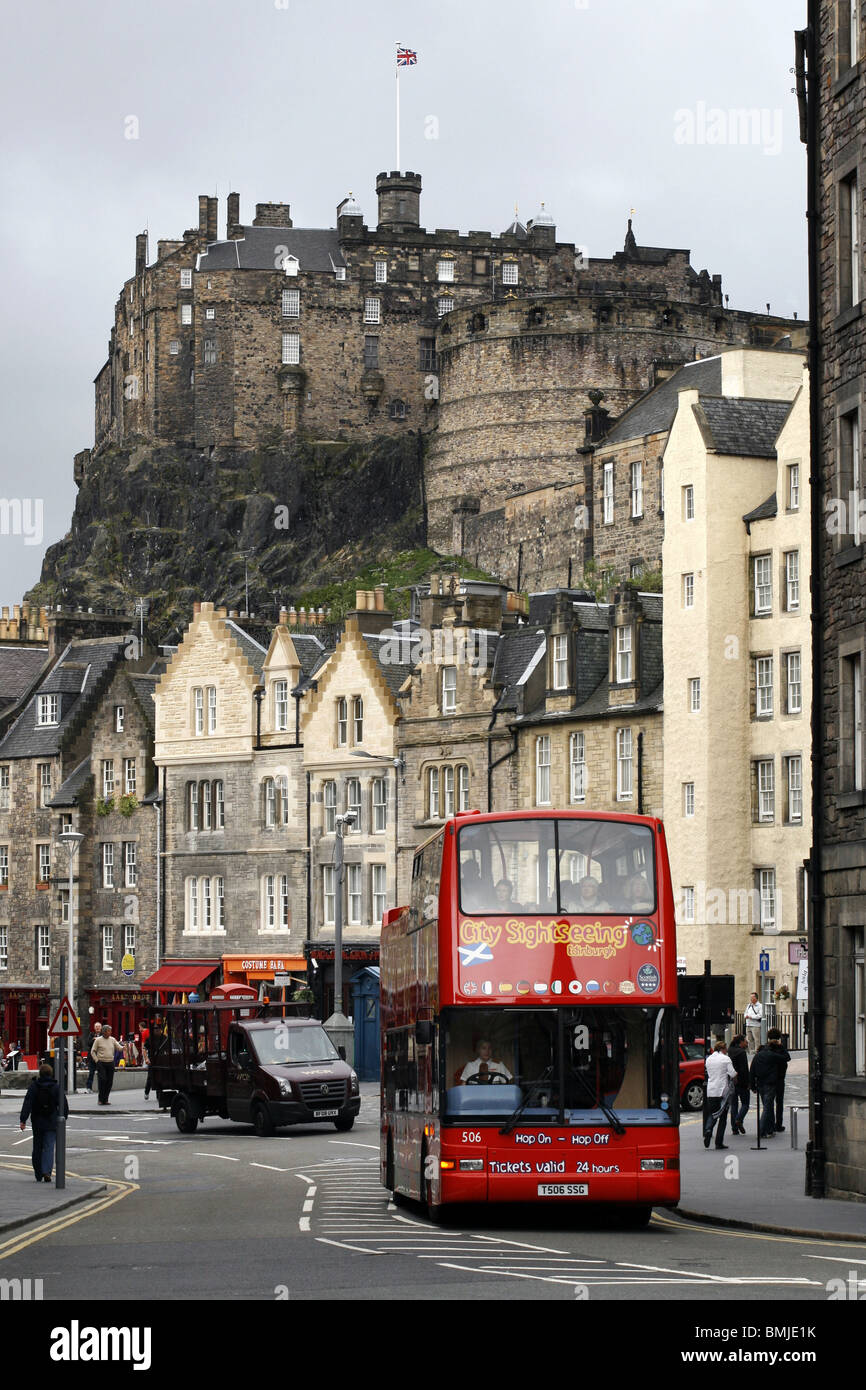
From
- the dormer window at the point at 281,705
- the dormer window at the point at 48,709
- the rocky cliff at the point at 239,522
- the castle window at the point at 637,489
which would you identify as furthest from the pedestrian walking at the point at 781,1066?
the rocky cliff at the point at 239,522

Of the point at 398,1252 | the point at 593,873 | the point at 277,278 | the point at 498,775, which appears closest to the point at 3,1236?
the point at 398,1252

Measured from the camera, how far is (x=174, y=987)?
2685 inches

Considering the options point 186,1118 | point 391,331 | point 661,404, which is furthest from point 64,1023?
point 391,331

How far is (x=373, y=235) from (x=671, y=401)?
170 ft

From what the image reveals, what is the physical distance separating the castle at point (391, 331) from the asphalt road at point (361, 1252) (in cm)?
8634

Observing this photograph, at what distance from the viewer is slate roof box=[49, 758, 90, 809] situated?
245 ft

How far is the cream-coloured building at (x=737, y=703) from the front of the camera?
53.3 metres

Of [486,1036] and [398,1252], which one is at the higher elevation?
[486,1036]

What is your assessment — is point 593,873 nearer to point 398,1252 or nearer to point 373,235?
point 398,1252

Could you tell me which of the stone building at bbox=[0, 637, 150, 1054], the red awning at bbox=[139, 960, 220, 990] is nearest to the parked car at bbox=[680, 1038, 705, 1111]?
the red awning at bbox=[139, 960, 220, 990]

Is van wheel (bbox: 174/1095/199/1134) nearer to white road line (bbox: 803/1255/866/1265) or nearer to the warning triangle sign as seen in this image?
the warning triangle sign

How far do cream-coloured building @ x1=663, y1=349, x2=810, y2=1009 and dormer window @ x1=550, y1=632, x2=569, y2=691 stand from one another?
3.52 m

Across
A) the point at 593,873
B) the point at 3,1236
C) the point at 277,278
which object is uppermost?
the point at 277,278
